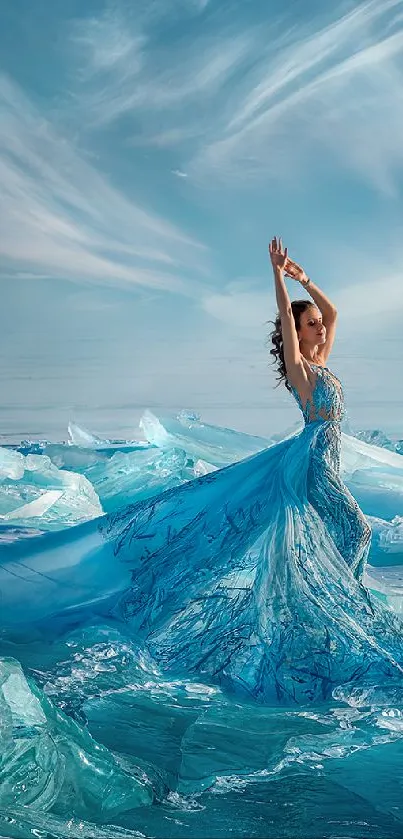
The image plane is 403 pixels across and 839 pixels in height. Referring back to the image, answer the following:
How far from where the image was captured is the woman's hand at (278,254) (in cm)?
505

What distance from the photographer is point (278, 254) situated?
5078 millimetres

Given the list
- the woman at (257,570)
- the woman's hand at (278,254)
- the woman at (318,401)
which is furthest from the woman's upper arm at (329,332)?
the woman's hand at (278,254)

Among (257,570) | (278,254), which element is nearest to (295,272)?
(278,254)

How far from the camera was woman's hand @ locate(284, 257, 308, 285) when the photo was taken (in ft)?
17.5

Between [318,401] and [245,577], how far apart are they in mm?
1100

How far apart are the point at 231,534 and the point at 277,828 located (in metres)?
2.20

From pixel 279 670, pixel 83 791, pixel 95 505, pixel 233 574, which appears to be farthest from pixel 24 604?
pixel 95 505

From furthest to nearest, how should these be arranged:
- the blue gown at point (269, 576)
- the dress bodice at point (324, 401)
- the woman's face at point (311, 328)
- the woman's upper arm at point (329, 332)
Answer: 1. the woman's upper arm at point (329, 332)
2. the woman's face at point (311, 328)
3. the dress bodice at point (324, 401)
4. the blue gown at point (269, 576)

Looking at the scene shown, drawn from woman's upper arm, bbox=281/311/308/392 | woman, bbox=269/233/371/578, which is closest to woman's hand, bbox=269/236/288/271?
woman, bbox=269/233/371/578

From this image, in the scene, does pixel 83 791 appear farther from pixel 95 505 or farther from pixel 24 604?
Result: pixel 95 505

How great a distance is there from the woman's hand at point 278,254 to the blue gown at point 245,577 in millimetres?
694

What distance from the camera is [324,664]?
4320mm

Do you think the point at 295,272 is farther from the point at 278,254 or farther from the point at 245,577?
the point at 245,577

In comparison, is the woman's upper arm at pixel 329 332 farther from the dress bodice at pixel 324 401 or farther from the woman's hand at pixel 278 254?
the woman's hand at pixel 278 254
